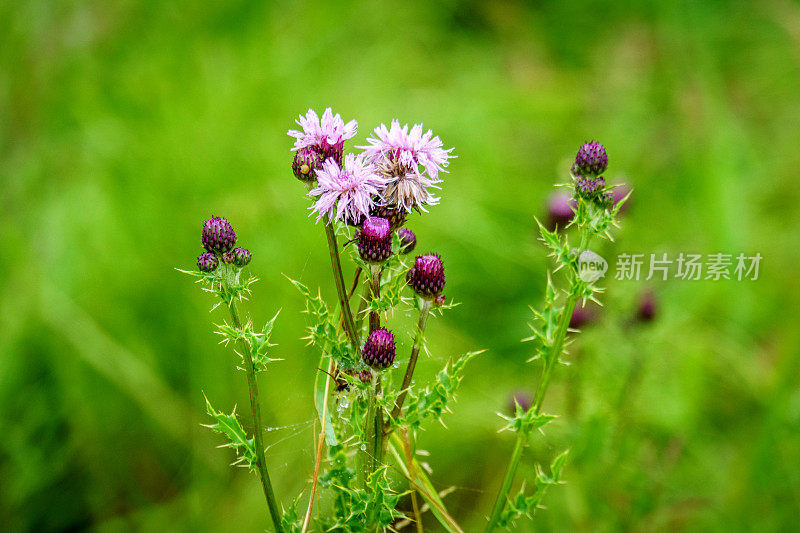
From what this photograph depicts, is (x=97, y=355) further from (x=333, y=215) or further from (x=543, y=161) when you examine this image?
(x=543, y=161)

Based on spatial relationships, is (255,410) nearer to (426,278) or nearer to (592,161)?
(426,278)

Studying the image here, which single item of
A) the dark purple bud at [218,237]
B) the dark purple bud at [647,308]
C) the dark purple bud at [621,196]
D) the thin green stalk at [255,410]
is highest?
the dark purple bud at [621,196]

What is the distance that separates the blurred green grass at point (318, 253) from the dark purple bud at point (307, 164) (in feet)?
2.76

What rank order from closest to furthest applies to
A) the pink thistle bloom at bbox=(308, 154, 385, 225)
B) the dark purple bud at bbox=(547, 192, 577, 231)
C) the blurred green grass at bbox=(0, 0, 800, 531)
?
the pink thistle bloom at bbox=(308, 154, 385, 225), the dark purple bud at bbox=(547, 192, 577, 231), the blurred green grass at bbox=(0, 0, 800, 531)

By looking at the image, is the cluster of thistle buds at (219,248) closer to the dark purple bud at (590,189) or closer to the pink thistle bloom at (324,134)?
the pink thistle bloom at (324,134)

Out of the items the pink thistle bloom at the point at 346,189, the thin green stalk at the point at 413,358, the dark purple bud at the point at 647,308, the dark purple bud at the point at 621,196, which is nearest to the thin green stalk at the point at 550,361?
the thin green stalk at the point at 413,358

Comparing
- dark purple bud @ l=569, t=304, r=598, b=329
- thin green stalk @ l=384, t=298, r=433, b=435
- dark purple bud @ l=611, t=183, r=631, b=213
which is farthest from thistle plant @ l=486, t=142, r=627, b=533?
dark purple bud @ l=569, t=304, r=598, b=329

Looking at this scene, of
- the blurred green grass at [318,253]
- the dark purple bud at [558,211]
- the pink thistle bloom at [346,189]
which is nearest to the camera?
the pink thistle bloom at [346,189]

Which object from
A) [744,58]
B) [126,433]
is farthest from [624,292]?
[744,58]

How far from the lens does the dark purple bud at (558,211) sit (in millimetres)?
1629

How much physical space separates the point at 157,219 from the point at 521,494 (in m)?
2.03

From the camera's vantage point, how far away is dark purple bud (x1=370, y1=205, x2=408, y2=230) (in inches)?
35.9

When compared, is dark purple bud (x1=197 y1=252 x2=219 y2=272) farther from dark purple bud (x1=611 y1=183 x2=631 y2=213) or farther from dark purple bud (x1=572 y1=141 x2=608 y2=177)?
dark purple bud (x1=611 y1=183 x2=631 y2=213)

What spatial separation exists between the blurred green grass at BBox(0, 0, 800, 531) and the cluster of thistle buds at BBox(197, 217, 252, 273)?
76 centimetres
